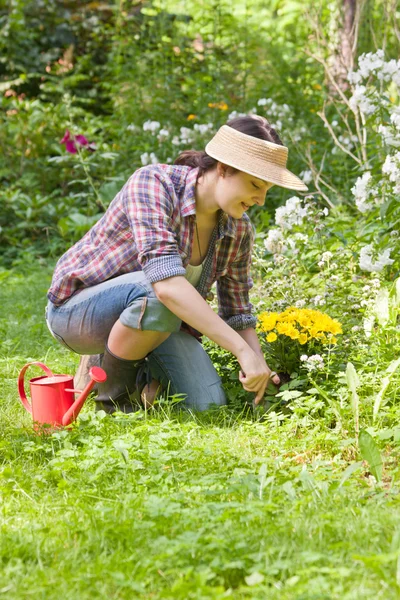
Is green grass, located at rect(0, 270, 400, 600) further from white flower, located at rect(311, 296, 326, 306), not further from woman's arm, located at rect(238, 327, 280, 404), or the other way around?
white flower, located at rect(311, 296, 326, 306)

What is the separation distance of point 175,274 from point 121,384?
0.54 metres

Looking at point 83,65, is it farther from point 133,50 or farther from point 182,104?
point 182,104

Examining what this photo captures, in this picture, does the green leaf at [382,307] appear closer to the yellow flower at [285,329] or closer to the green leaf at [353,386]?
the yellow flower at [285,329]

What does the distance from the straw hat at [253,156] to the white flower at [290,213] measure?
1128 mm

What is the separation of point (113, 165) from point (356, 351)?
3869 millimetres

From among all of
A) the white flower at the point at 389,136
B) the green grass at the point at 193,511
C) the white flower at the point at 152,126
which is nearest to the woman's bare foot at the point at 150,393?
the green grass at the point at 193,511

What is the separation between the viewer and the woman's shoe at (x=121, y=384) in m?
2.88

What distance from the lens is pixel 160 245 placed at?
8.73ft

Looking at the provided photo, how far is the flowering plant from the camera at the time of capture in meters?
2.73

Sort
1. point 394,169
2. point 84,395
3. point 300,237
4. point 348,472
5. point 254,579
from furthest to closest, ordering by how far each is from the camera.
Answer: point 300,237 → point 394,169 → point 84,395 → point 348,472 → point 254,579

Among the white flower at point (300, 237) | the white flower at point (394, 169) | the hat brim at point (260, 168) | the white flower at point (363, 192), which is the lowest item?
the white flower at point (300, 237)

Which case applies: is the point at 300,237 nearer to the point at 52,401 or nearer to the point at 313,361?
the point at 313,361

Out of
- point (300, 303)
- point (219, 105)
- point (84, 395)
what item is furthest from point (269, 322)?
point (219, 105)

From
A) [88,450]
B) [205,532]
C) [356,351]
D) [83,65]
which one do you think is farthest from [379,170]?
[83,65]
